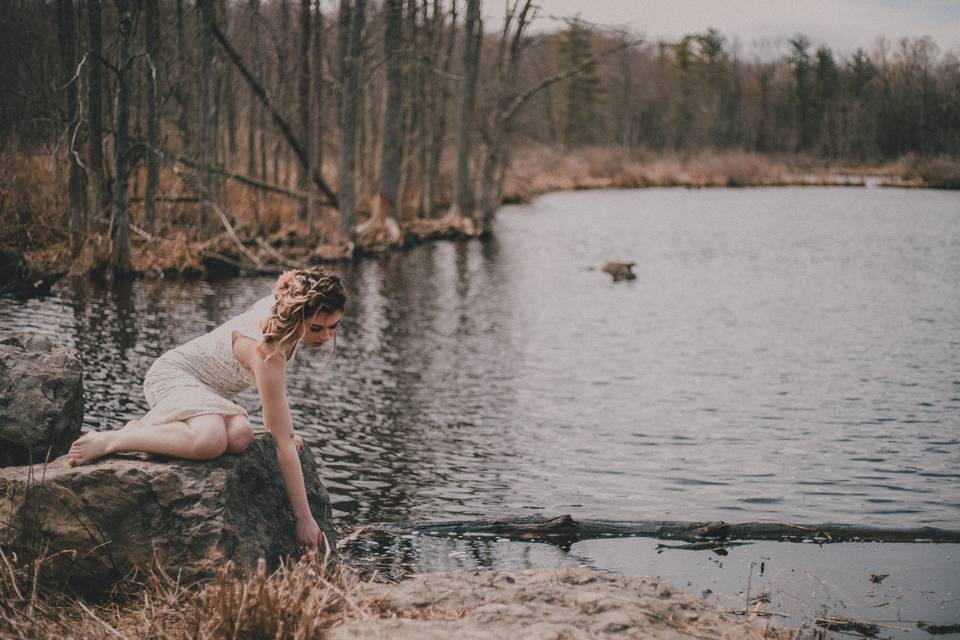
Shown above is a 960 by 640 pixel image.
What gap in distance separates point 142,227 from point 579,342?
29.5ft

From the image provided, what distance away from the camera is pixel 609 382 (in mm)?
11516

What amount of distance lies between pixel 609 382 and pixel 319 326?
7.42 meters

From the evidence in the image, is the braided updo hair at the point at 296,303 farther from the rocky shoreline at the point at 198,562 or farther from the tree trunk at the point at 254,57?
the tree trunk at the point at 254,57

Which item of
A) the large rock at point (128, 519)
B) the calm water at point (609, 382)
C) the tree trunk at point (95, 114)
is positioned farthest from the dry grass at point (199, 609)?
the tree trunk at point (95, 114)

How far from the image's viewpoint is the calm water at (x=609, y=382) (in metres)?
7.53

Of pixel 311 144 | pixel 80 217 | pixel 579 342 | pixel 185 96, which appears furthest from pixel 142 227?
pixel 579 342

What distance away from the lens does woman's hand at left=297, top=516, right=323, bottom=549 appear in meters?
4.65

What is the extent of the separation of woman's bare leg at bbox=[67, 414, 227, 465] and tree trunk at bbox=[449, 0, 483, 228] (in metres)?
25.6

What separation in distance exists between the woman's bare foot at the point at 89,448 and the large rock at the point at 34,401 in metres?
1.12

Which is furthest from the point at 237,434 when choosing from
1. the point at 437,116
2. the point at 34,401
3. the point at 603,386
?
the point at 437,116

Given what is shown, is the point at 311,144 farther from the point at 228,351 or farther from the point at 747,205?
the point at 747,205

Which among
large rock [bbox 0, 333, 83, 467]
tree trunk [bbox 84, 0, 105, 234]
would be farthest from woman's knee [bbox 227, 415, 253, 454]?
tree trunk [bbox 84, 0, 105, 234]

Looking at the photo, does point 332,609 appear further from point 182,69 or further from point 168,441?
point 182,69

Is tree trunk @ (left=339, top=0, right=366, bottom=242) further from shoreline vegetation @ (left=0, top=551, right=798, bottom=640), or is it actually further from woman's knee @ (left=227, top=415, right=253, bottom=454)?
shoreline vegetation @ (left=0, top=551, right=798, bottom=640)
